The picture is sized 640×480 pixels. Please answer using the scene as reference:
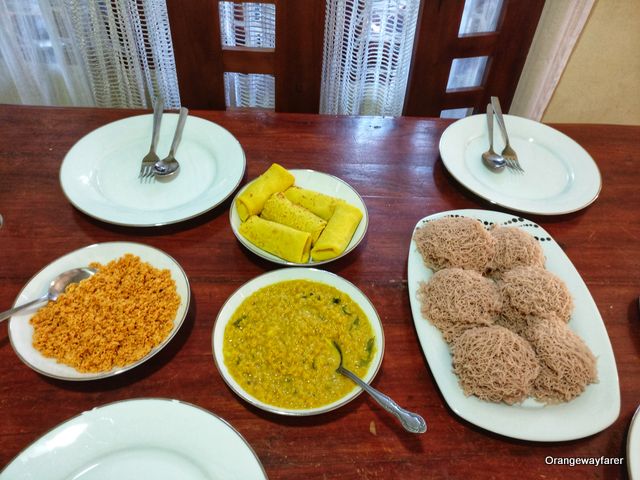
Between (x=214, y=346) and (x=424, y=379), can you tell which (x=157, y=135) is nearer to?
(x=214, y=346)

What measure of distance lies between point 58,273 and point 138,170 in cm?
38

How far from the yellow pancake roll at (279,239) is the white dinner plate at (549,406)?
23 centimetres

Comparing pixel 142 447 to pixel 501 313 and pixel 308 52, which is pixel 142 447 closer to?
pixel 501 313

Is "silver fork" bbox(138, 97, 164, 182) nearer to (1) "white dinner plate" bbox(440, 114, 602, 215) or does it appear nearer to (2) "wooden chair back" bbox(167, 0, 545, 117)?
(2) "wooden chair back" bbox(167, 0, 545, 117)

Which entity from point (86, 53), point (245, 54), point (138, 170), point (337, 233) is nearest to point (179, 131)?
point (138, 170)

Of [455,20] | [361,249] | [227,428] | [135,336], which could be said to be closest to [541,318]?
[361,249]

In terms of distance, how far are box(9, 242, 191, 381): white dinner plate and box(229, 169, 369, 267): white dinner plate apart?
0.17 metres

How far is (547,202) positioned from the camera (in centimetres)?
115

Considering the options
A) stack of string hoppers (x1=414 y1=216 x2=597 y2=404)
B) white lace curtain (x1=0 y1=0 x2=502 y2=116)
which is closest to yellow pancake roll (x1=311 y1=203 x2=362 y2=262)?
stack of string hoppers (x1=414 y1=216 x2=597 y2=404)

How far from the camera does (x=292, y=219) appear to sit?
1.05 metres

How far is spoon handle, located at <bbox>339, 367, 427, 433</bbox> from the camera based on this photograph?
2.40 feet

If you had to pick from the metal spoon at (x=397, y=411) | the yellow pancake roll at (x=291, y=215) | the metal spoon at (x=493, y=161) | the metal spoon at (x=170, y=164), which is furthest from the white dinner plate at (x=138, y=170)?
the metal spoon at (x=493, y=161)

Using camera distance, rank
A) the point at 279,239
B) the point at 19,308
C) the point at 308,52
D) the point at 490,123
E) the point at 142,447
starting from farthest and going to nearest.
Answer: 1. the point at 308,52
2. the point at 490,123
3. the point at 279,239
4. the point at 19,308
5. the point at 142,447

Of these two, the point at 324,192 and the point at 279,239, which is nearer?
the point at 279,239
